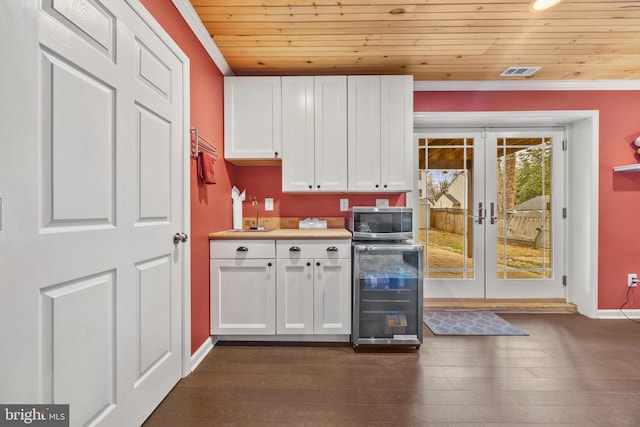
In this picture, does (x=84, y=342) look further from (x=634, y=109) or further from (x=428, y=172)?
(x=634, y=109)

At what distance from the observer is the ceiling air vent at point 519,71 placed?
284cm

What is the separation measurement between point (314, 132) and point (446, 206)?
180cm

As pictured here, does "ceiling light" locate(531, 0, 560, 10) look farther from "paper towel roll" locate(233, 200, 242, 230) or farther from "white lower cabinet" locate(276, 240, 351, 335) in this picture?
"paper towel roll" locate(233, 200, 242, 230)

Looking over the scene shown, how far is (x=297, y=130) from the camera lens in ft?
9.07

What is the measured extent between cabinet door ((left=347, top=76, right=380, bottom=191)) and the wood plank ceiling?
221 millimetres

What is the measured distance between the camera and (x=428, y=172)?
3396mm

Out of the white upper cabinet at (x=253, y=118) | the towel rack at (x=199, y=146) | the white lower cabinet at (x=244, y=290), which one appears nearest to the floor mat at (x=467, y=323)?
the white lower cabinet at (x=244, y=290)

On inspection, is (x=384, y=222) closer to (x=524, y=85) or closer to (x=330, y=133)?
(x=330, y=133)

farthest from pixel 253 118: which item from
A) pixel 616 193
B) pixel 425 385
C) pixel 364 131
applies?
pixel 616 193

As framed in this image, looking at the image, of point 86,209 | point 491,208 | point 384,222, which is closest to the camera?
point 86,209

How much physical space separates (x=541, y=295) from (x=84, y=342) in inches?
165

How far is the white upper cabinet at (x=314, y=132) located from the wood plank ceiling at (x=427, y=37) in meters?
0.24

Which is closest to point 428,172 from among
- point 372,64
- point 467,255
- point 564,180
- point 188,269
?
point 467,255

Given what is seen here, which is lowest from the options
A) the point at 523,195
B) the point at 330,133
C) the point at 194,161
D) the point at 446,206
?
the point at 446,206
